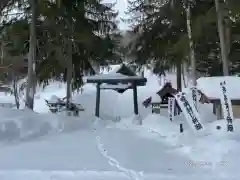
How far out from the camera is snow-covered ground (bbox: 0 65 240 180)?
6.23 metres

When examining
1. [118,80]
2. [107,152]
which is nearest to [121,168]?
[107,152]

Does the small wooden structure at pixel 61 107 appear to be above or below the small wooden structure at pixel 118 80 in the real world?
below

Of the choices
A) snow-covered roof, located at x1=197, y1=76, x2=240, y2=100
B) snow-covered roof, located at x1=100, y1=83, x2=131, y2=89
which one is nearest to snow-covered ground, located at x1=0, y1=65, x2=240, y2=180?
snow-covered roof, located at x1=197, y1=76, x2=240, y2=100

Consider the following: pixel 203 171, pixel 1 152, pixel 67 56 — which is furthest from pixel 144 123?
pixel 203 171

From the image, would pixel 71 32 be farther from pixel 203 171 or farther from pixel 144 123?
pixel 203 171

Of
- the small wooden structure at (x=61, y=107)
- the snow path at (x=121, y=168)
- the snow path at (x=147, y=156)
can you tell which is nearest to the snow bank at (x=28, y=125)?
the snow path at (x=147, y=156)

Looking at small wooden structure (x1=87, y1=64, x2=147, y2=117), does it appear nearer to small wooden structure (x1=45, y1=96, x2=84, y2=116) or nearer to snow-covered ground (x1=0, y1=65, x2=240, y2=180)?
small wooden structure (x1=45, y1=96, x2=84, y2=116)

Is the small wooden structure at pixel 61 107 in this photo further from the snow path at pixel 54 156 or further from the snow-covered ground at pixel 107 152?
the snow path at pixel 54 156

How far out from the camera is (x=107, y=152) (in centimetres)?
883

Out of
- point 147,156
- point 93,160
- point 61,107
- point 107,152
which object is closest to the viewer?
point 93,160

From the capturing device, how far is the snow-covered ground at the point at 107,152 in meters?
6.23

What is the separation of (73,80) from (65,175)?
17323 millimetres

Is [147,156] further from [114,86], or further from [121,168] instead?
[114,86]

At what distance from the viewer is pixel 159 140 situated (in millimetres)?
10984
